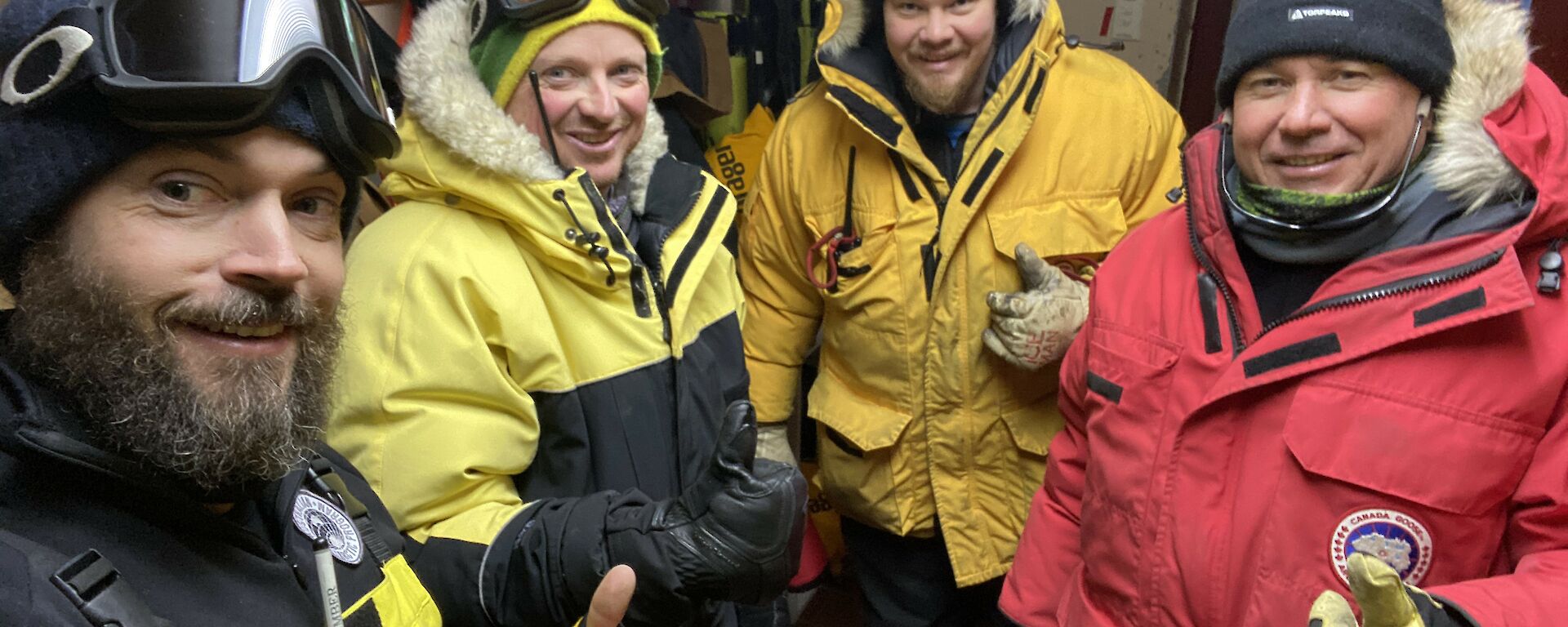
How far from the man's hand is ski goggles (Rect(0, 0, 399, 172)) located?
561 mm

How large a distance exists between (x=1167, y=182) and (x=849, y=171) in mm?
700

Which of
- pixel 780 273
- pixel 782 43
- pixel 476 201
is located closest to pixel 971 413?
pixel 780 273

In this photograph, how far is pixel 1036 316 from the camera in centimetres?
199

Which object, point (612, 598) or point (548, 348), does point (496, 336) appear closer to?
point (548, 348)

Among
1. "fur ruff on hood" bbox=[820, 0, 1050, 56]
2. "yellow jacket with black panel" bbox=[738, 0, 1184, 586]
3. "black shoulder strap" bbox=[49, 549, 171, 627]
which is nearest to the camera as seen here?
"black shoulder strap" bbox=[49, 549, 171, 627]

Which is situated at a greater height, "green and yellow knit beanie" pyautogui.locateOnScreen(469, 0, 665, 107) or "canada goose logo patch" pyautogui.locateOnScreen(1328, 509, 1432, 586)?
"green and yellow knit beanie" pyautogui.locateOnScreen(469, 0, 665, 107)

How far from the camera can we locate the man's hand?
3.84 ft

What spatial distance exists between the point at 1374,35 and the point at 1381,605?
759mm

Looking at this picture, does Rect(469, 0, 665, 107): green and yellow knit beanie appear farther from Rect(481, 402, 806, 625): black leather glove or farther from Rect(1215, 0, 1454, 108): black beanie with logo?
Rect(1215, 0, 1454, 108): black beanie with logo

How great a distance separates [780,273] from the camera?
7.83 ft

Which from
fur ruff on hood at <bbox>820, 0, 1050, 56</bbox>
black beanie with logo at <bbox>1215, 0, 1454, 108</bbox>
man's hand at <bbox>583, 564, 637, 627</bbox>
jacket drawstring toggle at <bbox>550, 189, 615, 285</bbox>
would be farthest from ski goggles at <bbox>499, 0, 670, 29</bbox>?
black beanie with logo at <bbox>1215, 0, 1454, 108</bbox>

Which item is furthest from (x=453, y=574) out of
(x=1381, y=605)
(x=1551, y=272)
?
(x=1551, y=272)

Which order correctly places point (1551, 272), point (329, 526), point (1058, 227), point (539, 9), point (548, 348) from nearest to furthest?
1. point (329, 526)
2. point (1551, 272)
3. point (548, 348)
4. point (539, 9)
5. point (1058, 227)

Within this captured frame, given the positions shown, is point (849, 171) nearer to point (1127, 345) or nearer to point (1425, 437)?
point (1127, 345)
